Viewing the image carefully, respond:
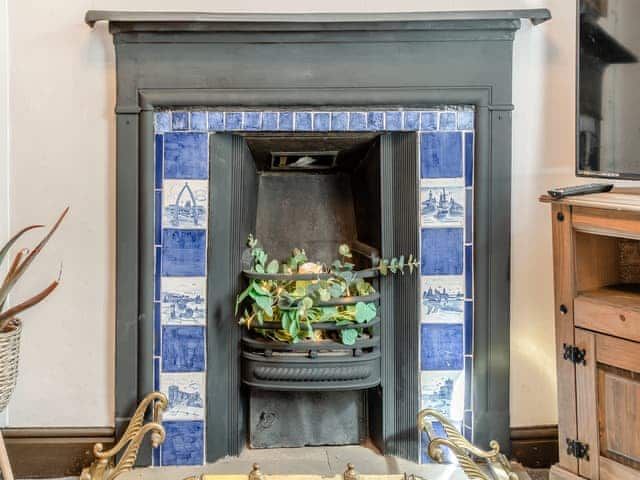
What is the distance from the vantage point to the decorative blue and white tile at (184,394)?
203cm

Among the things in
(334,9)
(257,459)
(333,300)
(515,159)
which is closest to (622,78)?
(515,159)

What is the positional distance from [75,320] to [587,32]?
1.71 m

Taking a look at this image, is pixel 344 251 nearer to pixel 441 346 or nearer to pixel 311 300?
pixel 311 300

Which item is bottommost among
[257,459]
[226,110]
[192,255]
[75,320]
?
[257,459]

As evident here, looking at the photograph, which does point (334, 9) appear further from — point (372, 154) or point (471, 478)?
point (471, 478)

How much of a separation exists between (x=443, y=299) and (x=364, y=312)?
0.26m

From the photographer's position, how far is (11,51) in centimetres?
200

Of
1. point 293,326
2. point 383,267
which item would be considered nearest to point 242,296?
point 293,326

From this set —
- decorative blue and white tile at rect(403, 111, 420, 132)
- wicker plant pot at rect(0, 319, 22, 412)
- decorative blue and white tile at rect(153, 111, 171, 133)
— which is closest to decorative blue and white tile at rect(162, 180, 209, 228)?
decorative blue and white tile at rect(153, 111, 171, 133)

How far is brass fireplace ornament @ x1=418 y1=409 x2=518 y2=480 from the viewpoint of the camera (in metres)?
1.87

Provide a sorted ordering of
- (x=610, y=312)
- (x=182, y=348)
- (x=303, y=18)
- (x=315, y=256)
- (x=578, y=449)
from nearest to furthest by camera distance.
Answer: (x=610, y=312)
(x=578, y=449)
(x=303, y=18)
(x=182, y=348)
(x=315, y=256)

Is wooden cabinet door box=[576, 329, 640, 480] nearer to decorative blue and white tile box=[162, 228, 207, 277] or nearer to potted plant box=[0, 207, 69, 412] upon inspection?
decorative blue and white tile box=[162, 228, 207, 277]

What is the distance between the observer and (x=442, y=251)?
204 cm

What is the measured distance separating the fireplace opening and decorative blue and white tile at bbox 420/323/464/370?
0.15 metres
